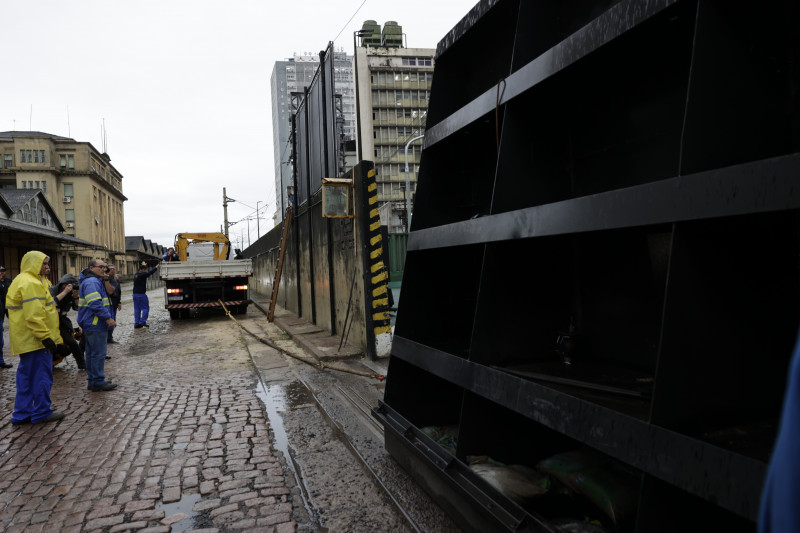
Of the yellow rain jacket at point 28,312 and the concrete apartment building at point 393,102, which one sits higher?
the concrete apartment building at point 393,102

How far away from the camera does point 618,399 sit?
88.7 inches

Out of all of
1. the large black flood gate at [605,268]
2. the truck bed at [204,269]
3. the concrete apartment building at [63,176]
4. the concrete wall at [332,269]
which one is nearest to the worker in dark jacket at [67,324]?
→ the concrete wall at [332,269]

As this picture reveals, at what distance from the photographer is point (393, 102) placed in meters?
78.7

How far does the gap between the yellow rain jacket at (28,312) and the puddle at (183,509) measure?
10.4 feet

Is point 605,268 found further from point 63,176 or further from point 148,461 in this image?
point 63,176

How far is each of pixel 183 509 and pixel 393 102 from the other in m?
80.7

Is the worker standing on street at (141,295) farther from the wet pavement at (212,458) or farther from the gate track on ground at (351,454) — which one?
the gate track on ground at (351,454)

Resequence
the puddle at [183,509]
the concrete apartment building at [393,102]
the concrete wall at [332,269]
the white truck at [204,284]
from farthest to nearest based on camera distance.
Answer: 1. the concrete apartment building at [393,102]
2. the white truck at [204,284]
3. the concrete wall at [332,269]
4. the puddle at [183,509]

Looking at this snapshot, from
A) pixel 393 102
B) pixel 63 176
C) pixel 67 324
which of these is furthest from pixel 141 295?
pixel 393 102

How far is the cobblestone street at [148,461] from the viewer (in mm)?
3219

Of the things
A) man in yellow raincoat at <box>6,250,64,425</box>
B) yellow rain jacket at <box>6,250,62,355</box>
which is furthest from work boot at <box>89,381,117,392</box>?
yellow rain jacket at <box>6,250,62,355</box>

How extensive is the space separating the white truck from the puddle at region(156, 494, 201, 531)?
44.3 feet

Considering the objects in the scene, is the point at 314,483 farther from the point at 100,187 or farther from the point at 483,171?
the point at 100,187

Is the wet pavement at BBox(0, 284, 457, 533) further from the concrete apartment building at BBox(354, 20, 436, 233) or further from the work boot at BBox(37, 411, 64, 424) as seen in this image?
the concrete apartment building at BBox(354, 20, 436, 233)
